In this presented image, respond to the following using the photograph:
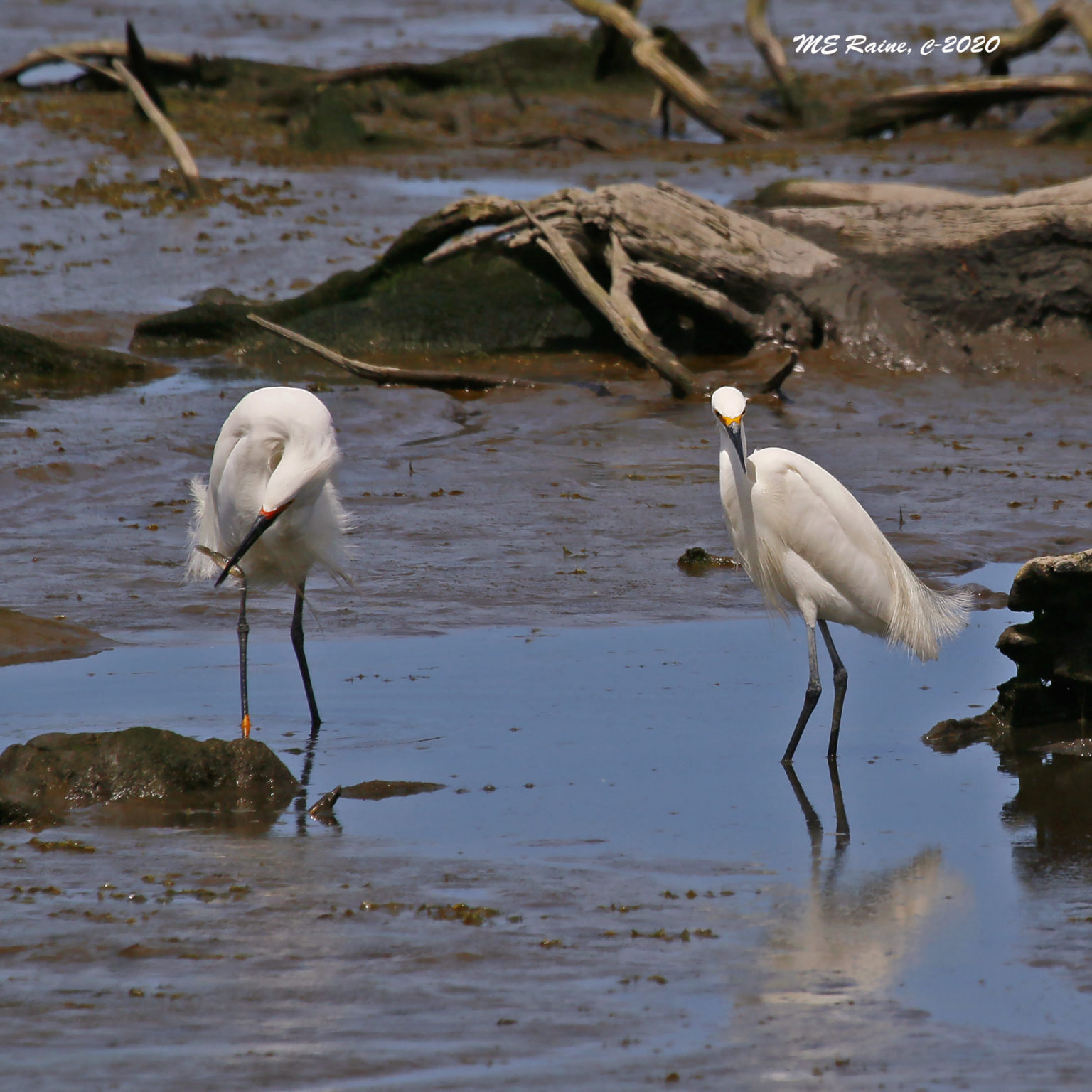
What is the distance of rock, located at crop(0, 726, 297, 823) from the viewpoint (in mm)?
4949

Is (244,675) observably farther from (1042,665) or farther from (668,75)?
(668,75)

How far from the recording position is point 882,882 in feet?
14.7

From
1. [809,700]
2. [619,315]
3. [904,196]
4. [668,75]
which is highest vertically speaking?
[668,75]

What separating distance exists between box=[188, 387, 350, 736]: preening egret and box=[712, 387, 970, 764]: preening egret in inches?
59.5

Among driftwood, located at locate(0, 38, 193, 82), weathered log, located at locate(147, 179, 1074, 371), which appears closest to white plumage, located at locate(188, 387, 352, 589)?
weathered log, located at locate(147, 179, 1074, 371)

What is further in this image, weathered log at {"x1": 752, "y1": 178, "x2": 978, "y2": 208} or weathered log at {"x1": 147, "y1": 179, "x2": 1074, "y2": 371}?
weathered log at {"x1": 752, "y1": 178, "x2": 978, "y2": 208}

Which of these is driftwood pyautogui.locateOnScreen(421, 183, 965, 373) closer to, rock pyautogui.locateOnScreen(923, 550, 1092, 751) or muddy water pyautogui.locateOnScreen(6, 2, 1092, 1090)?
muddy water pyautogui.locateOnScreen(6, 2, 1092, 1090)

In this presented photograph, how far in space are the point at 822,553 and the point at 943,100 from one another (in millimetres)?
16083

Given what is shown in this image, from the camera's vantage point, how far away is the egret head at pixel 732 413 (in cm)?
561

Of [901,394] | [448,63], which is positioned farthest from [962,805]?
[448,63]

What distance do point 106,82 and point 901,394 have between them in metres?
17.7

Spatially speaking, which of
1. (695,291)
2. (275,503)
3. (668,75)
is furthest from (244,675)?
(668,75)

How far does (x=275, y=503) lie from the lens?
5477 millimetres

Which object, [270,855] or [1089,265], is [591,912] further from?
[1089,265]
